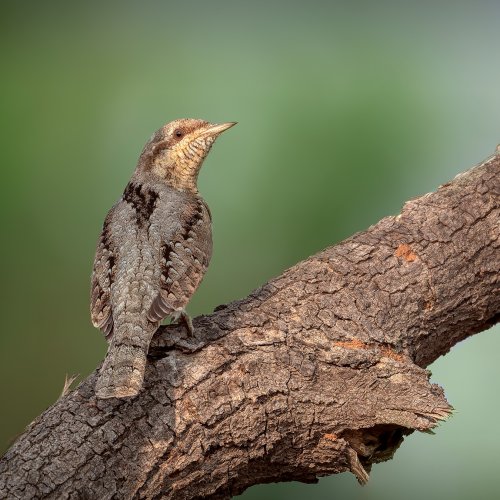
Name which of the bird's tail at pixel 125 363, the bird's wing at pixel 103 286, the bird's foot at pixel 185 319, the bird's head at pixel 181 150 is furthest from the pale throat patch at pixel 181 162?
the bird's tail at pixel 125 363

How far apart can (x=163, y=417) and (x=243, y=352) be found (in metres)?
0.46

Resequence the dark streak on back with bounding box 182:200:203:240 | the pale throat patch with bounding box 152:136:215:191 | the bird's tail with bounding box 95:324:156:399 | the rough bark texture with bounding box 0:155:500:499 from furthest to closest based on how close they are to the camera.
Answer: the pale throat patch with bounding box 152:136:215:191, the dark streak on back with bounding box 182:200:203:240, the rough bark texture with bounding box 0:155:500:499, the bird's tail with bounding box 95:324:156:399

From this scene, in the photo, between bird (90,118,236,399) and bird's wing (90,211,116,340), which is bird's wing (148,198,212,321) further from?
bird's wing (90,211,116,340)

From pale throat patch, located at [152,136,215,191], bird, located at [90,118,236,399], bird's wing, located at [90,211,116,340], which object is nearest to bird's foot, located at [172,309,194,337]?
bird, located at [90,118,236,399]

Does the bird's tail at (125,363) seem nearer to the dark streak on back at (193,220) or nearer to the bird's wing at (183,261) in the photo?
the bird's wing at (183,261)

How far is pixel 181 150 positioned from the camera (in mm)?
4348

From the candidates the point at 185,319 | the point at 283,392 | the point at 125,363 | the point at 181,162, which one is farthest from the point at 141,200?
the point at 283,392

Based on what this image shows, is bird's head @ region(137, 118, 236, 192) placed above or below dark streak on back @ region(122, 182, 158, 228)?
above

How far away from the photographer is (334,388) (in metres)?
3.42

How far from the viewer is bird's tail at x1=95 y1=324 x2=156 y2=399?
9.98ft

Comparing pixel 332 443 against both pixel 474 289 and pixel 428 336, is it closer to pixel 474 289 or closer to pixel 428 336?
pixel 428 336

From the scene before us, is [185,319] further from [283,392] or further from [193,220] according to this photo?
[193,220]

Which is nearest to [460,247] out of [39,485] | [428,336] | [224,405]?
[428,336]

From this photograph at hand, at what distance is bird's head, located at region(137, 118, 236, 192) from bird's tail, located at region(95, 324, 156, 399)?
129 centimetres
